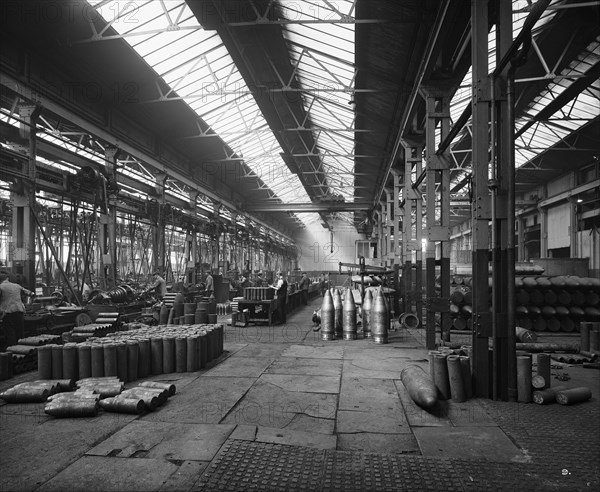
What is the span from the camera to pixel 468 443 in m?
3.54

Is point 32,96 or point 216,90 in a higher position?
point 216,90

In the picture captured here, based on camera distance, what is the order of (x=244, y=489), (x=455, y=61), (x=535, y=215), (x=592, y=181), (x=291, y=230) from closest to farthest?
(x=244, y=489) → (x=455, y=61) → (x=592, y=181) → (x=535, y=215) → (x=291, y=230)

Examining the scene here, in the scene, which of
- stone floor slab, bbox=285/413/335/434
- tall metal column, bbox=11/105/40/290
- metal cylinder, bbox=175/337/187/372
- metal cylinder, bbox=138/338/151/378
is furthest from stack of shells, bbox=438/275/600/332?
tall metal column, bbox=11/105/40/290

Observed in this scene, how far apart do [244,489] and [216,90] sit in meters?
11.0

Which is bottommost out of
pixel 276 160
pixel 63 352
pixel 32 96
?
pixel 63 352

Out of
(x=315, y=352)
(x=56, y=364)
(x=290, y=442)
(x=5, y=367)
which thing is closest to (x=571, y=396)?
(x=290, y=442)

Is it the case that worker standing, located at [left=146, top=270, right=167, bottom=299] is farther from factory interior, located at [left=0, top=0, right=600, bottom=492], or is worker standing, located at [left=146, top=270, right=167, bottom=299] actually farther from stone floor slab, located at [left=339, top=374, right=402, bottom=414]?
stone floor slab, located at [left=339, top=374, right=402, bottom=414]

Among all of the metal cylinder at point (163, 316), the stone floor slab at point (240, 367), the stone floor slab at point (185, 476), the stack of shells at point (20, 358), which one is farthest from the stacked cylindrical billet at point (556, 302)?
the stack of shells at point (20, 358)

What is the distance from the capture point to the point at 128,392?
15.0 ft

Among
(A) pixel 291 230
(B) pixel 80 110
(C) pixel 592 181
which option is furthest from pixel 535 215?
(A) pixel 291 230

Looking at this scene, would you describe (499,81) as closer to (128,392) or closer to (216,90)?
(128,392)

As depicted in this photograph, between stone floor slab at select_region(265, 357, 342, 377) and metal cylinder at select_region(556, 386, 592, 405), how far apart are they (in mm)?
2770

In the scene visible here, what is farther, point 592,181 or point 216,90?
point 592,181

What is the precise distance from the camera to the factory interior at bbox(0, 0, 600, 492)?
3402 mm
